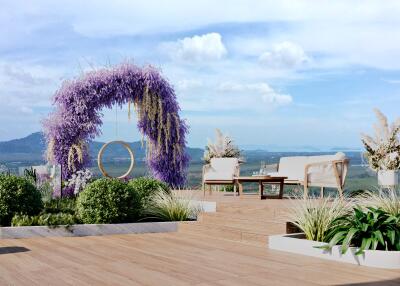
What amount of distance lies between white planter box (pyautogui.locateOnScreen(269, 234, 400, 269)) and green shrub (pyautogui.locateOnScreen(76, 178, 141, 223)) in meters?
2.46

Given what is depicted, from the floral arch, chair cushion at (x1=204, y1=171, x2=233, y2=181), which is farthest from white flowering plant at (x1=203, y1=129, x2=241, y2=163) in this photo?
chair cushion at (x1=204, y1=171, x2=233, y2=181)

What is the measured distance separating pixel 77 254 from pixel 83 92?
21.2 ft

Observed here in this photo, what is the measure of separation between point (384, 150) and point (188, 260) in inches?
242

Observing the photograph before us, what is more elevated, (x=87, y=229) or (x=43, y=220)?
(x=43, y=220)

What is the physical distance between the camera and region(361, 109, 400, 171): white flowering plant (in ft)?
35.4

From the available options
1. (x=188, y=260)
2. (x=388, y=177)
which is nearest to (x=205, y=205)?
(x=188, y=260)

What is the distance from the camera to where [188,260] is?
5.83 meters

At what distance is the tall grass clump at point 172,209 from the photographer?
8.70 meters

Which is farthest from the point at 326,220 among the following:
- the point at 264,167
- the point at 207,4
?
the point at 264,167

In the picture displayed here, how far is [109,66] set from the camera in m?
12.5

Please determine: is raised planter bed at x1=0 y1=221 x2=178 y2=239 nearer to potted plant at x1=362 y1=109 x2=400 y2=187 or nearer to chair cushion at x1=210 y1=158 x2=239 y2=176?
chair cushion at x1=210 y1=158 x2=239 y2=176

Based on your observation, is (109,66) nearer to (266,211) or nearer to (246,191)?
(246,191)

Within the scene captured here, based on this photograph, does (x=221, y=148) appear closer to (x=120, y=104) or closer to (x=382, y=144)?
(x=120, y=104)

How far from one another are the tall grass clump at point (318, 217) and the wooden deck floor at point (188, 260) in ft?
1.31
